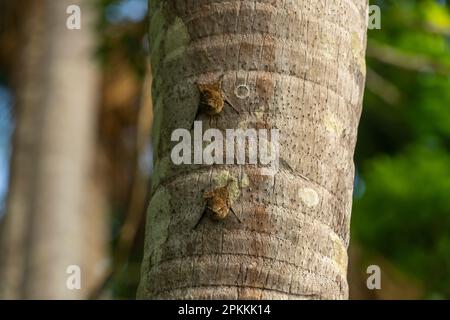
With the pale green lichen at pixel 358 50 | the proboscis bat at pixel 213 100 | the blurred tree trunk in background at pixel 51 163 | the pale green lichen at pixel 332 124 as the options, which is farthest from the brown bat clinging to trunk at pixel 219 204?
the blurred tree trunk in background at pixel 51 163

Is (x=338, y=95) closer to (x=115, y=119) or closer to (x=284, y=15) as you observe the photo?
(x=284, y=15)

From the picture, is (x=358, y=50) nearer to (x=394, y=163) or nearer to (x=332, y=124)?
(x=332, y=124)

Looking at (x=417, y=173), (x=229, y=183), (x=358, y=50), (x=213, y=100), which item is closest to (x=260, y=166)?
(x=229, y=183)

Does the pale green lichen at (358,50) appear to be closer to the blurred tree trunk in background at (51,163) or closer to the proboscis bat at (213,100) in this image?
the proboscis bat at (213,100)

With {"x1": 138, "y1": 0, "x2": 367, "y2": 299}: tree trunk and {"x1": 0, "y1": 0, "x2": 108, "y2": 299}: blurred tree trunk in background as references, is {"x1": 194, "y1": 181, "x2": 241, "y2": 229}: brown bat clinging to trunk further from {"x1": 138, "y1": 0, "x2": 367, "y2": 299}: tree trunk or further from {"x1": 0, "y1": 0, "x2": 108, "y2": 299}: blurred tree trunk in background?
{"x1": 0, "y1": 0, "x2": 108, "y2": 299}: blurred tree trunk in background
